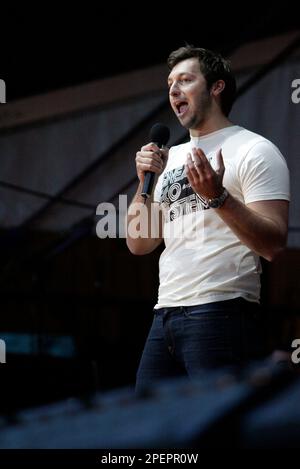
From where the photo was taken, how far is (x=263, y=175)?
1874mm

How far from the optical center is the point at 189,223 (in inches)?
77.2

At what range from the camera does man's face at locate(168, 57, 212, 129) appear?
2.07 metres

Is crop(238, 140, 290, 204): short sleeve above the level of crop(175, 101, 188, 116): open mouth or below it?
below

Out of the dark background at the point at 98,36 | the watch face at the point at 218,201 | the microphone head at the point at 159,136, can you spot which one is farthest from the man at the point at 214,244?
the dark background at the point at 98,36

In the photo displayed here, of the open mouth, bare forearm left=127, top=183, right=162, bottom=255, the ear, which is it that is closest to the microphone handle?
bare forearm left=127, top=183, right=162, bottom=255

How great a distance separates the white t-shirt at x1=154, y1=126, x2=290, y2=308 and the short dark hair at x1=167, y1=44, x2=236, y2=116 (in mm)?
156

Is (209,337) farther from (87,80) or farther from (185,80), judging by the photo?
(87,80)

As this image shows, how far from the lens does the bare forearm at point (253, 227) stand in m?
1.76

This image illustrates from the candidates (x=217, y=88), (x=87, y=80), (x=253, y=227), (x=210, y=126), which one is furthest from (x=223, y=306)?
(x=87, y=80)

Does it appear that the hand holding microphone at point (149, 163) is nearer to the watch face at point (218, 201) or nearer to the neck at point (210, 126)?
the neck at point (210, 126)

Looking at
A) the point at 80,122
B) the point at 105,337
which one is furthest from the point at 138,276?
the point at 80,122

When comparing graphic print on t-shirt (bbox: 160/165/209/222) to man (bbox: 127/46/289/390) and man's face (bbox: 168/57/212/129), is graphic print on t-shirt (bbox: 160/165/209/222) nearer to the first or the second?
man (bbox: 127/46/289/390)

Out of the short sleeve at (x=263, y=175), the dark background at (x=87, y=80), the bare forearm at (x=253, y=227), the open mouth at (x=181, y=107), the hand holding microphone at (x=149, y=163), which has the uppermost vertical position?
the dark background at (x=87, y=80)

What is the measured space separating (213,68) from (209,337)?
0.74 m
